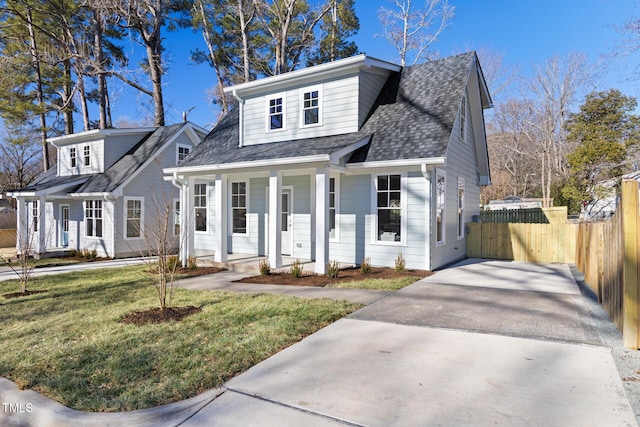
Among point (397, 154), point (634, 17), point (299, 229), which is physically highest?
point (634, 17)

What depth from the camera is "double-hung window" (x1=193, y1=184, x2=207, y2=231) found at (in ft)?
40.9

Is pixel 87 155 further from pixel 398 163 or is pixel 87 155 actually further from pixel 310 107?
pixel 398 163

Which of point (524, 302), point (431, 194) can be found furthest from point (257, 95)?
point (524, 302)

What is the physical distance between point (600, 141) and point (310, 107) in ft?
57.7

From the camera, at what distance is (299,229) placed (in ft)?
34.8

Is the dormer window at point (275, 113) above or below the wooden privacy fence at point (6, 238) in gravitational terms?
above

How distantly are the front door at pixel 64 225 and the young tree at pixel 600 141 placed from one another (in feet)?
84.6

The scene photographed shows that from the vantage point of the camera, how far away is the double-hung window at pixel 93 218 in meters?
14.8

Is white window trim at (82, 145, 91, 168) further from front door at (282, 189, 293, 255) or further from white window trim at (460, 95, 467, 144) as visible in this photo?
white window trim at (460, 95, 467, 144)

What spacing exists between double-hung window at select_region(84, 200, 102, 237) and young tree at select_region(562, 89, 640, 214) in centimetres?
2350

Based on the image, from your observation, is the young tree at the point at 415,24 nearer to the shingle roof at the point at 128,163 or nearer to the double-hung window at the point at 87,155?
the shingle roof at the point at 128,163

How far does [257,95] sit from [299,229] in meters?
4.58

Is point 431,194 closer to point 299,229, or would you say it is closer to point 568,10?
point 299,229

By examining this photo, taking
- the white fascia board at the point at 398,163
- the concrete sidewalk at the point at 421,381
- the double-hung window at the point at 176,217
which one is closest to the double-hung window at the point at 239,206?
the white fascia board at the point at 398,163
